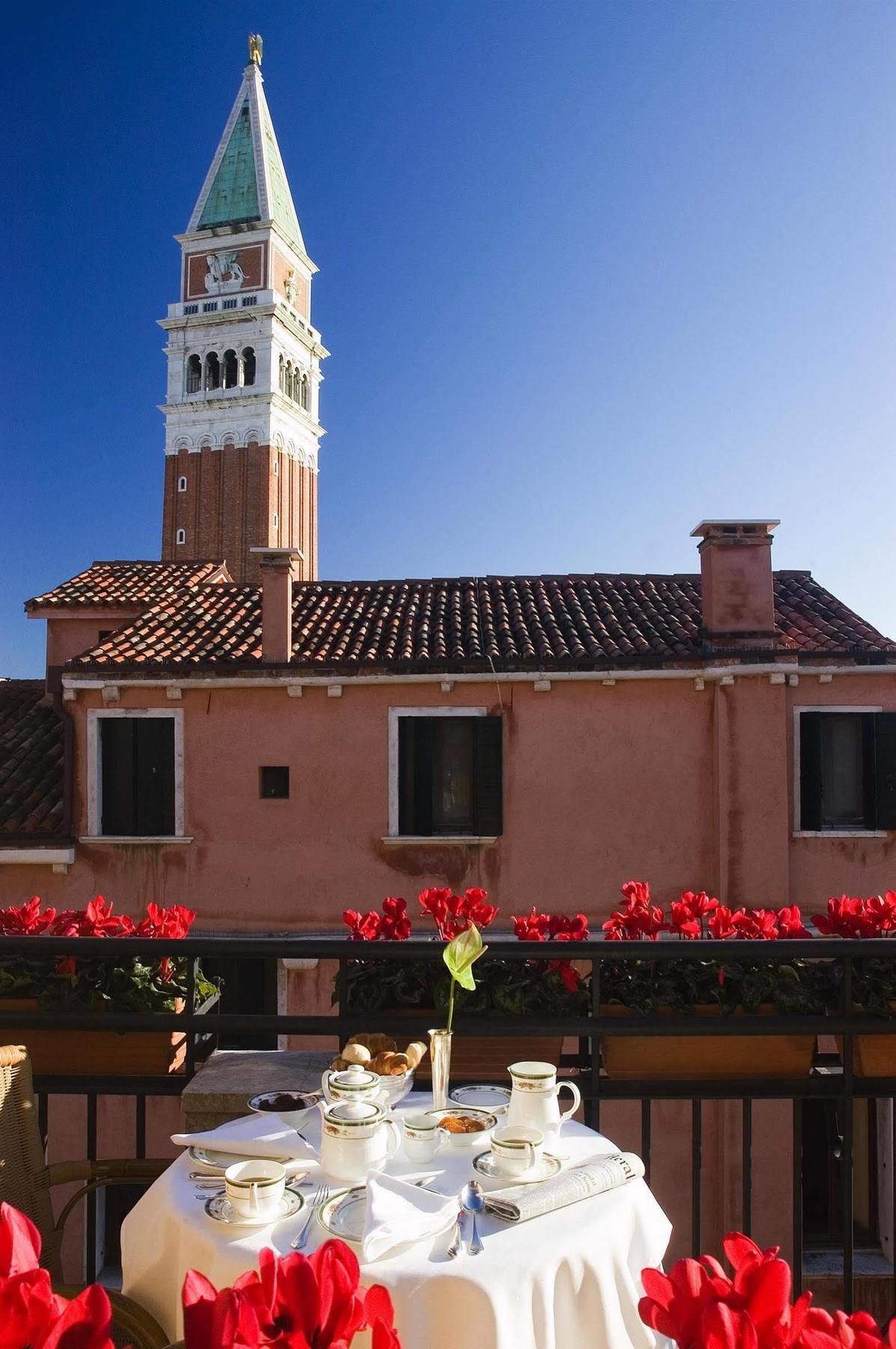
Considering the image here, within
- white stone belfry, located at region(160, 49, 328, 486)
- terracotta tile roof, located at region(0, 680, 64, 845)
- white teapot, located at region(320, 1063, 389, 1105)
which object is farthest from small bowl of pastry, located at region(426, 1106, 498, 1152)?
white stone belfry, located at region(160, 49, 328, 486)

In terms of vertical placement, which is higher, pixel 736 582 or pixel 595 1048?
pixel 736 582

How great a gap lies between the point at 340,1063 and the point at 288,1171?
1.59ft

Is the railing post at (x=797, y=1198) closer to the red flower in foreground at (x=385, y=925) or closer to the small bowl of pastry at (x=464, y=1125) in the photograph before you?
the small bowl of pastry at (x=464, y=1125)

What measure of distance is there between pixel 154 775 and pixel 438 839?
327 cm

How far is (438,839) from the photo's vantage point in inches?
405

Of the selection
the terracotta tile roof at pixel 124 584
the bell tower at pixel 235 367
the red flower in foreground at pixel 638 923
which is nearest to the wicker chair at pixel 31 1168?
the red flower in foreground at pixel 638 923

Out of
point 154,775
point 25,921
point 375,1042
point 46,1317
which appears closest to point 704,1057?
point 375,1042

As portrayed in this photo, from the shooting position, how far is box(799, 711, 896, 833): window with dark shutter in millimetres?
10164

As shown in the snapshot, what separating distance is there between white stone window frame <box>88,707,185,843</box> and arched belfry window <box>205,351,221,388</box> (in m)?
33.4

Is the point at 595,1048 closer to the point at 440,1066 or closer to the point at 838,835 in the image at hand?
the point at 440,1066

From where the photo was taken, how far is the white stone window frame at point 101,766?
10422mm

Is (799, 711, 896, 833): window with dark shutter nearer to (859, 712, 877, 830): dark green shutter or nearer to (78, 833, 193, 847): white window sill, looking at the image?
(859, 712, 877, 830): dark green shutter

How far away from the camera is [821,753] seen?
10.3 metres

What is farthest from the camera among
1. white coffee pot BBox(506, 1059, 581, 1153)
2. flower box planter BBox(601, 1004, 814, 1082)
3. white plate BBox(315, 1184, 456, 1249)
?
flower box planter BBox(601, 1004, 814, 1082)
